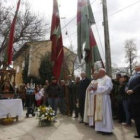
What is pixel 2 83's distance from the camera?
10.1 meters

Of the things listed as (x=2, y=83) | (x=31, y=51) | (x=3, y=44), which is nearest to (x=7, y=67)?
(x=2, y=83)

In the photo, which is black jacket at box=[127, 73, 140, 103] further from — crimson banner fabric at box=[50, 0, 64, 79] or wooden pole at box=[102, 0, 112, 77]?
crimson banner fabric at box=[50, 0, 64, 79]

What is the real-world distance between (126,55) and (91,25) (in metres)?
24.0

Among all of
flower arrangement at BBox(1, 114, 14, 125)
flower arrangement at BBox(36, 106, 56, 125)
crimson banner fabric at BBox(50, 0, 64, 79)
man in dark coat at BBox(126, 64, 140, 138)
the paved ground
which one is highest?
crimson banner fabric at BBox(50, 0, 64, 79)

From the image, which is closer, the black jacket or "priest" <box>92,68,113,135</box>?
the black jacket

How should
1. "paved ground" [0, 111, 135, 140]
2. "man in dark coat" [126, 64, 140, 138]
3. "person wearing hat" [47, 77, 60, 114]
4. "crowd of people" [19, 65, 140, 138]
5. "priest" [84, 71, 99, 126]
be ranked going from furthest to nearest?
1. "person wearing hat" [47, 77, 60, 114]
2. "priest" [84, 71, 99, 126]
3. "paved ground" [0, 111, 135, 140]
4. "crowd of people" [19, 65, 140, 138]
5. "man in dark coat" [126, 64, 140, 138]

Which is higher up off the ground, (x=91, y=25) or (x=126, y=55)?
(x=126, y=55)

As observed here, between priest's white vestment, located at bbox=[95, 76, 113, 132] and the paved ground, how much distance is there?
0.25 m

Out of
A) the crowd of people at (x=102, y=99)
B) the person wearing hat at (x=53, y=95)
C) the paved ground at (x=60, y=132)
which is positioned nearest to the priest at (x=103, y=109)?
the crowd of people at (x=102, y=99)

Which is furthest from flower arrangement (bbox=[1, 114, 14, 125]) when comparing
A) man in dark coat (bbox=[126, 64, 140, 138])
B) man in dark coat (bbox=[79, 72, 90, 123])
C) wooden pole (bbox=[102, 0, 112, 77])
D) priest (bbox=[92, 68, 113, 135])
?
man in dark coat (bbox=[126, 64, 140, 138])

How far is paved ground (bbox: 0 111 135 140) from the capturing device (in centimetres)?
629

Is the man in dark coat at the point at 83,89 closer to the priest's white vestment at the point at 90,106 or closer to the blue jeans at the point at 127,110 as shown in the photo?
the priest's white vestment at the point at 90,106

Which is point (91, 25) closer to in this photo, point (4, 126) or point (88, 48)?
point (88, 48)

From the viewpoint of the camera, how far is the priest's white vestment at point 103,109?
6.50m
